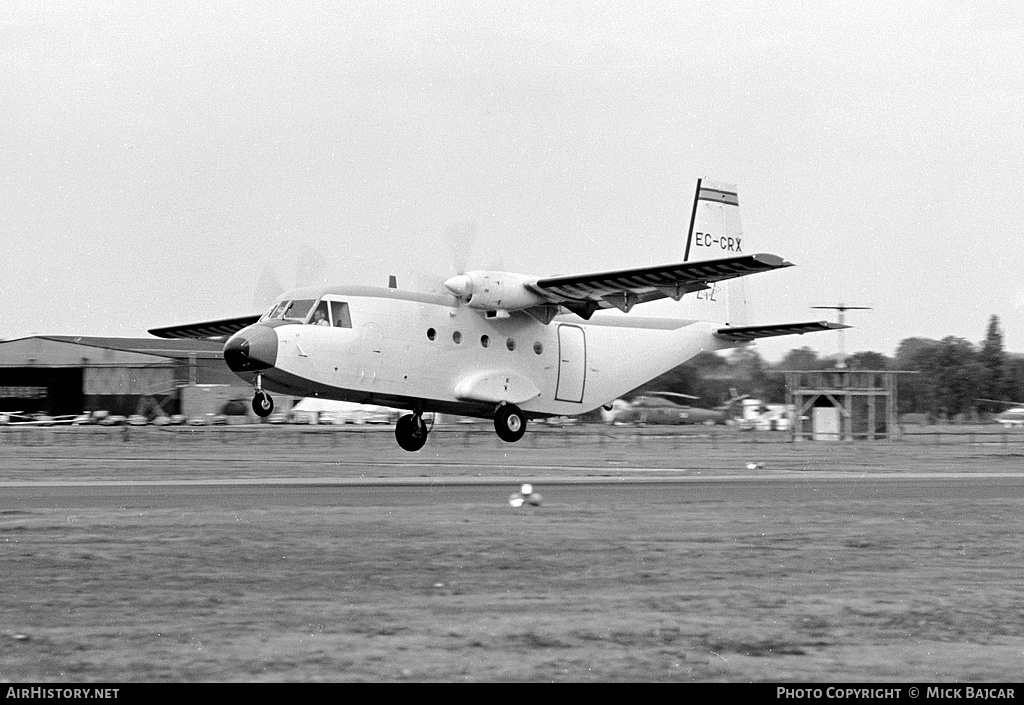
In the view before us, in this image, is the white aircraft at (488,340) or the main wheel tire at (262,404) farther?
the white aircraft at (488,340)

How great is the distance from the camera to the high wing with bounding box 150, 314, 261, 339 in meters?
31.9

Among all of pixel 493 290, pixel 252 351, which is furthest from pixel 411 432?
pixel 252 351

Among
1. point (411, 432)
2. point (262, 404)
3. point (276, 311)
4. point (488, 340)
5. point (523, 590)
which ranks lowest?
point (523, 590)

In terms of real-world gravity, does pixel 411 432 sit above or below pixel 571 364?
below

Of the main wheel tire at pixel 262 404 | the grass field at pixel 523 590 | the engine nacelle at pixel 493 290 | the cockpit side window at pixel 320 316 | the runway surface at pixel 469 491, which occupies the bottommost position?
the grass field at pixel 523 590

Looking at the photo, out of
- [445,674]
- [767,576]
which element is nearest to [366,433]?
[767,576]

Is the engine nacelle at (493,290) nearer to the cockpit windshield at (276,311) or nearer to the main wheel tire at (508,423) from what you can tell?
the main wheel tire at (508,423)

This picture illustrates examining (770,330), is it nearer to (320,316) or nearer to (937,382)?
(320,316)

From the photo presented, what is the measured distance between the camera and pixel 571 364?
98.9 ft

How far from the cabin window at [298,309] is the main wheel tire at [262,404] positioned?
1.81 meters

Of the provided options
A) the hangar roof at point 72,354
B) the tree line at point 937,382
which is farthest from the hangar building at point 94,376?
the tree line at point 937,382

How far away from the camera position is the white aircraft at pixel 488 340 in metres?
25.2

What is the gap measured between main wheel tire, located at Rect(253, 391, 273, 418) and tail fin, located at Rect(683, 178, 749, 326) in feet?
43.3

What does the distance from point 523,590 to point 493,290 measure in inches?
627
